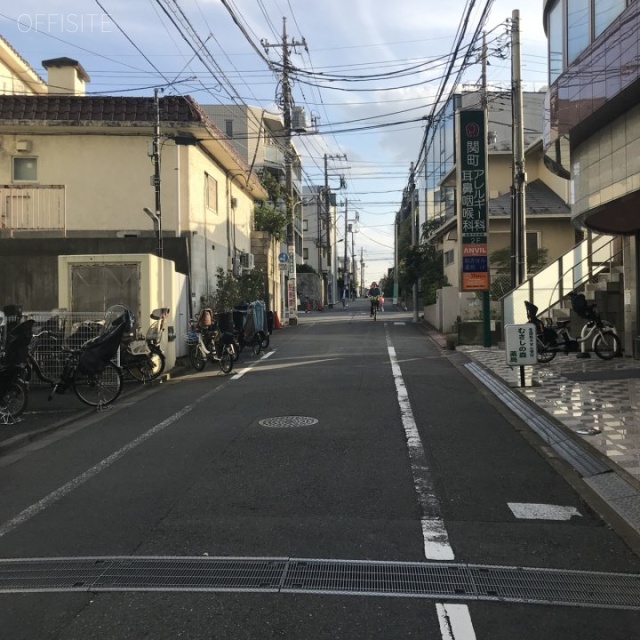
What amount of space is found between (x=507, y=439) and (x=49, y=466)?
5158 mm

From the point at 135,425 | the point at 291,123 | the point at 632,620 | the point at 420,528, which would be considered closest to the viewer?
the point at 632,620

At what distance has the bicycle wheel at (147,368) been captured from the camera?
1166 centimetres

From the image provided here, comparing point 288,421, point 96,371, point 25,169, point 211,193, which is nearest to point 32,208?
point 25,169

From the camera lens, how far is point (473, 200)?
1741 centimetres

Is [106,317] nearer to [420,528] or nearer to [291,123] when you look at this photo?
[420,528]

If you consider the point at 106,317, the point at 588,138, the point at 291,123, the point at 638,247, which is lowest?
the point at 106,317

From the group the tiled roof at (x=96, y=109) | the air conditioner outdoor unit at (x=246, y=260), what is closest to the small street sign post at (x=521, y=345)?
the tiled roof at (x=96, y=109)

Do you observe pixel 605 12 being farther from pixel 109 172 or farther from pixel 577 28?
pixel 109 172

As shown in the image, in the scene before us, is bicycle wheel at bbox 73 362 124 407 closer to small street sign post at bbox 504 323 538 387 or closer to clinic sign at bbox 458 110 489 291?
small street sign post at bbox 504 323 538 387

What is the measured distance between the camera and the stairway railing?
16.1 m

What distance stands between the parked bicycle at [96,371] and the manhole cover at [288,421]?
2.97 metres

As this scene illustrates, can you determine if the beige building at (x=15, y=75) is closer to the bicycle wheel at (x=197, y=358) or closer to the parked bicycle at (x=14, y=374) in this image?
the bicycle wheel at (x=197, y=358)

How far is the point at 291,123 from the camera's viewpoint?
28.7 meters

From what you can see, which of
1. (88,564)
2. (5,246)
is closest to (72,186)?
(5,246)
